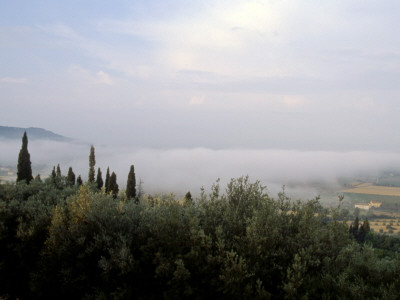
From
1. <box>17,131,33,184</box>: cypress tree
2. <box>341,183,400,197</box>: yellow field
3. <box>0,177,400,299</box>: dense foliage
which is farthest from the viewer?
<box>341,183,400,197</box>: yellow field

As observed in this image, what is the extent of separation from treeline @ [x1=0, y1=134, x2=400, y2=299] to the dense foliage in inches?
1.2

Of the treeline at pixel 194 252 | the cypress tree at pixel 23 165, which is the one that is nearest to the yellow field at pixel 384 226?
the cypress tree at pixel 23 165

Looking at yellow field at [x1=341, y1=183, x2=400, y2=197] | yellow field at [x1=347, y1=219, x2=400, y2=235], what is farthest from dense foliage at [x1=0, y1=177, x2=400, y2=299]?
yellow field at [x1=341, y1=183, x2=400, y2=197]

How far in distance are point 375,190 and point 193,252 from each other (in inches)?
6912

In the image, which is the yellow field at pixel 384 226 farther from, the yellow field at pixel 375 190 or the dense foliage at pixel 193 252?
the dense foliage at pixel 193 252

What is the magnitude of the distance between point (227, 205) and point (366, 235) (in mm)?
73304

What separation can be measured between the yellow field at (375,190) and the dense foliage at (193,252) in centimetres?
15863

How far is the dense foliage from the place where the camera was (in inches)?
304

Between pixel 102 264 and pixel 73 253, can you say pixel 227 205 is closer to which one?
pixel 102 264

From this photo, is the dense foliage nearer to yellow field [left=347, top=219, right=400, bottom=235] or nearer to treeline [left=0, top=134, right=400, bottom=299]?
treeline [left=0, top=134, right=400, bottom=299]

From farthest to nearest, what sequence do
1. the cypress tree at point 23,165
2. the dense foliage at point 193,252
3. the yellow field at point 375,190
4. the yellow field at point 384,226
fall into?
the yellow field at point 375,190 → the yellow field at point 384,226 → the cypress tree at point 23,165 → the dense foliage at point 193,252

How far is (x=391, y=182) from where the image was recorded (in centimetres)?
18512

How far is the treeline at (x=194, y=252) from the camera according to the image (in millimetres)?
7715

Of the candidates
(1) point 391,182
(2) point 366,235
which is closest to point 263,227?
(2) point 366,235
